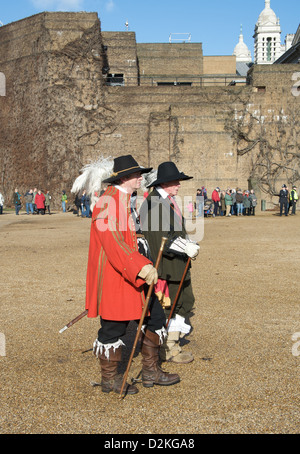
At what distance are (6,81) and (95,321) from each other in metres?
30.7

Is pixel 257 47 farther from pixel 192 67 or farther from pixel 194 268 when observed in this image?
pixel 194 268

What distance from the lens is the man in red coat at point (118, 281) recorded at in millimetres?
3889

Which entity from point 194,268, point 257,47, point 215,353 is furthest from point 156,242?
point 257,47

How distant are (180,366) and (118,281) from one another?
1.27 metres

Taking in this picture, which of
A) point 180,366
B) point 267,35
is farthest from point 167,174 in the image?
point 267,35

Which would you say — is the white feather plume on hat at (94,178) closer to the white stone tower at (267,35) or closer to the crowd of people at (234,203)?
the crowd of people at (234,203)

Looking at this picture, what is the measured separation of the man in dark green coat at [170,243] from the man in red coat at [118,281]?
1.73 ft

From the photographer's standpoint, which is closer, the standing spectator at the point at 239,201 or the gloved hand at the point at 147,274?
the gloved hand at the point at 147,274

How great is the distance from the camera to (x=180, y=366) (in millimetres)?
4695

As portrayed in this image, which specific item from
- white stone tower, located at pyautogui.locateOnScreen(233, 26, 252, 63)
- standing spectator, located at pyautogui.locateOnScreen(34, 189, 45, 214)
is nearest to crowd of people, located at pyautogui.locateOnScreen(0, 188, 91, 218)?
standing spectator, located at pyautogui.locateOnScreen(34, 189, 45, 214)

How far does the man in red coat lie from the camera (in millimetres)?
3889

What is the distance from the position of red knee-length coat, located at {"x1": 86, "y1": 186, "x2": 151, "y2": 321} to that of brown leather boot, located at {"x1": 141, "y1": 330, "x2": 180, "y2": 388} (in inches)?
15.6

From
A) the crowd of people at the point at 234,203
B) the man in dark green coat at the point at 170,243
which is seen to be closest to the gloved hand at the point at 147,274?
the man in dark green coat at the point at 170,243

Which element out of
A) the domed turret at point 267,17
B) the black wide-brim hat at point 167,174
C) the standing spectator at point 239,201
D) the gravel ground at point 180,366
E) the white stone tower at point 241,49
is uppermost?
the domed turret at point 267,17
